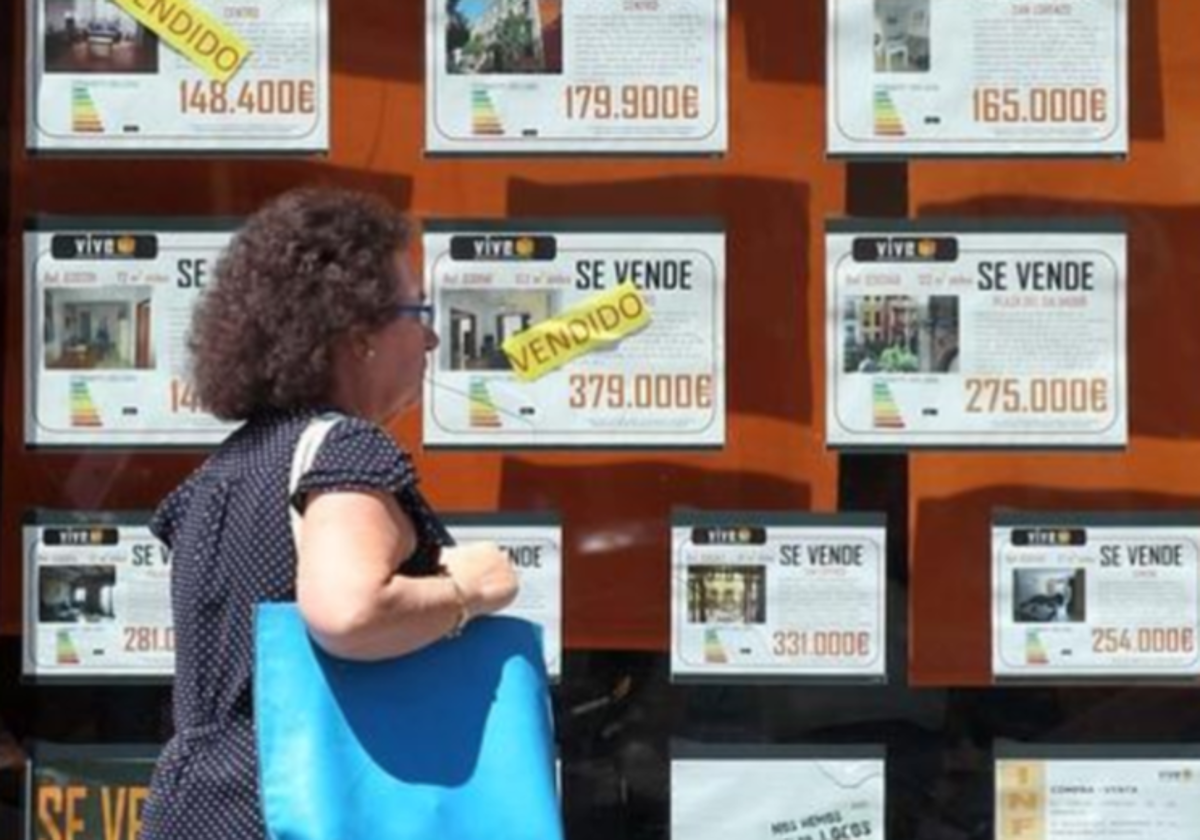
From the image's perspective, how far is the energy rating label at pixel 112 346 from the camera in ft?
13.2

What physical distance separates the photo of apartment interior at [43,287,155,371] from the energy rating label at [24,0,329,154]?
0.29 metres

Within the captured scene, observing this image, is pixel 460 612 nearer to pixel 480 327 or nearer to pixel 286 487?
pixel 286 487

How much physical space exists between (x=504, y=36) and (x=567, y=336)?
0.56 metres

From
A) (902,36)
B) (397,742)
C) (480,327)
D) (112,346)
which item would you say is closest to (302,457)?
(397,742)

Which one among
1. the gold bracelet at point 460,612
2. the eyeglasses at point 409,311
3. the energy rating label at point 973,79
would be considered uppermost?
the energy rating label at point 973,79

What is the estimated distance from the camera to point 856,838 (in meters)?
4.11

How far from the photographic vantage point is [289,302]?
8.84 feet

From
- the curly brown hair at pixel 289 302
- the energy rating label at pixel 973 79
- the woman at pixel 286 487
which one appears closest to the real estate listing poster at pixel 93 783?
the woman at pixel 286 487

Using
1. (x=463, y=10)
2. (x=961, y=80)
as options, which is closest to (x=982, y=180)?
(x=961, y=80)

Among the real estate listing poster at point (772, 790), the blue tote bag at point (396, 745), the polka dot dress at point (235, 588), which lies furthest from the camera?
the real estate listing poster at point (772, 790)

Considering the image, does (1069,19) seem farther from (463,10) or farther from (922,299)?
(463,10)

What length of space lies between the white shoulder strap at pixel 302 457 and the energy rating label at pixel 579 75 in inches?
56.9

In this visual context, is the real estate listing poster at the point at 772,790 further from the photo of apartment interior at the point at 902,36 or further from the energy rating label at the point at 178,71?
the energy rating label at the point at 178,71

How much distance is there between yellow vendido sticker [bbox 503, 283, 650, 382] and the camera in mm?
3994
